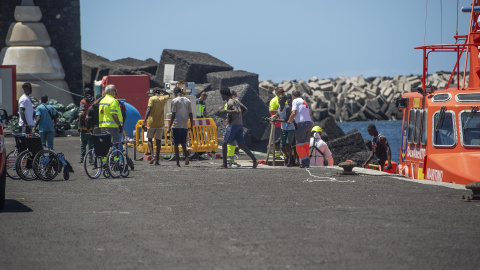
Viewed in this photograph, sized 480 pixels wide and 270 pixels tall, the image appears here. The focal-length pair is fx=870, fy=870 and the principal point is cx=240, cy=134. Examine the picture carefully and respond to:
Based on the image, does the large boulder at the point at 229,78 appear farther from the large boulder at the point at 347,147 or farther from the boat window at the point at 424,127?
the boat window at the point at 424,127

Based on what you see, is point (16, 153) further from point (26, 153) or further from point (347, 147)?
point (347, 147)

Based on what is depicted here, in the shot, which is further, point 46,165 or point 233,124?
point 233,124

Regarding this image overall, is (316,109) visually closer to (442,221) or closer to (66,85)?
(66,85)

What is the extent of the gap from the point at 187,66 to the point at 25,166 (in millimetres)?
28375

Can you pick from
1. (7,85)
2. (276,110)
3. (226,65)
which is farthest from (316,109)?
(276,110)

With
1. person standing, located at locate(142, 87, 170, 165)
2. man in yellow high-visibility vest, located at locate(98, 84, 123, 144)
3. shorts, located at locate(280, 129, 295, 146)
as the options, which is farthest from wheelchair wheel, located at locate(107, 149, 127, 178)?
shorts, located at locate(280, 129, 295, 146)

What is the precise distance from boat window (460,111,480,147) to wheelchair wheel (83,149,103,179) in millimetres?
7144

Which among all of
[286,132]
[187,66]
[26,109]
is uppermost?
[187,66]

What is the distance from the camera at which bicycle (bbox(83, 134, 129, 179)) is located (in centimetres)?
1717

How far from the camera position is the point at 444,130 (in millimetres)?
16875

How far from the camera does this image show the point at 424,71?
61.4ft

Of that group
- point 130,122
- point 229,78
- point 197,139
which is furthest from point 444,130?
point 229,78

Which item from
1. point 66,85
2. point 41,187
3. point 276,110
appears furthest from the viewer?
point 66,85

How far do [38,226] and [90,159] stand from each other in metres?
7.56
